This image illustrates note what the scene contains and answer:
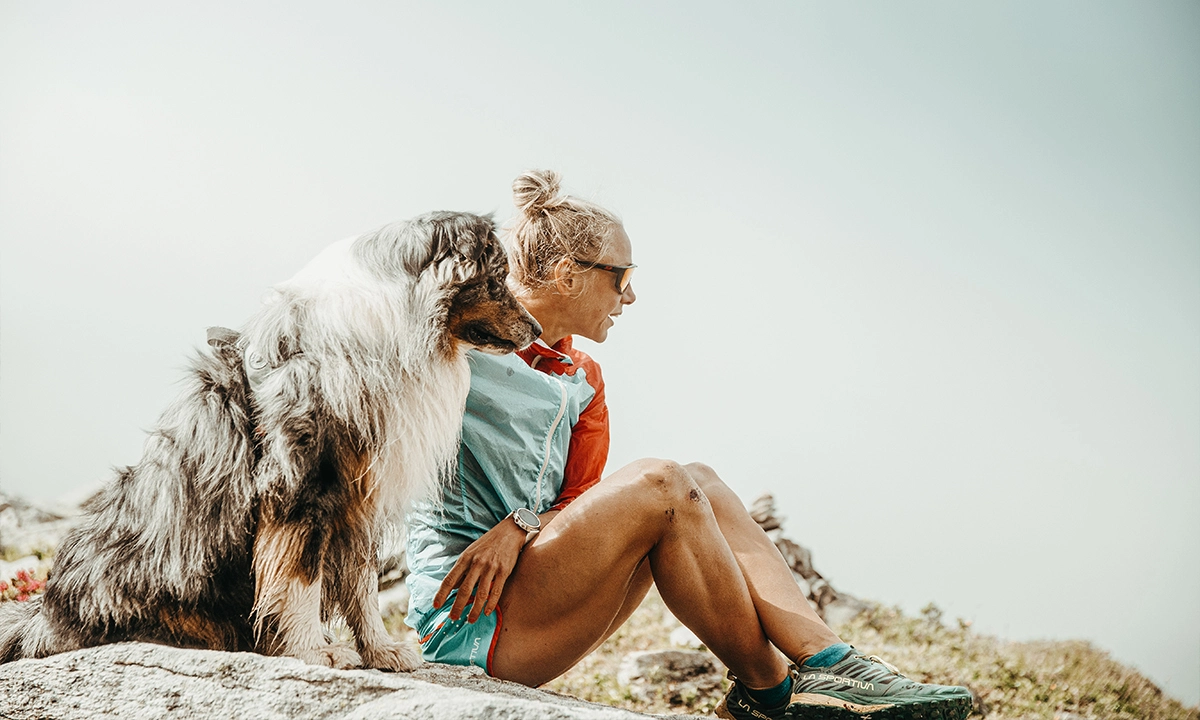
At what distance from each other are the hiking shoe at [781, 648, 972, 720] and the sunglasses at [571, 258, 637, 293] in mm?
1589

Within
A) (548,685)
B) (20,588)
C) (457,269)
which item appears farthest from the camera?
(548,685)

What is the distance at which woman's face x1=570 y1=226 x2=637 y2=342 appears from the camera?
3345mm

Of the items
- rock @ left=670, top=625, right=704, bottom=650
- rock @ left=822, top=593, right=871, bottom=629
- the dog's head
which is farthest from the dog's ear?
rock @ left=822, top=593, right=871, bottom=629

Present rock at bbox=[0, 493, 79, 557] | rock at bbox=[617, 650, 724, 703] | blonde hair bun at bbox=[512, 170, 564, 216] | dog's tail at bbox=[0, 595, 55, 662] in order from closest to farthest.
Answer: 1. dog's tail at bbox=[0, 595, 55, 662]
2. blonde hair bun at bbox=[512, 170, 564, 216]
3. rock at bbox=[617, 650, 724, 703]
4. rock at bbox=[0, 493, 79, 557]

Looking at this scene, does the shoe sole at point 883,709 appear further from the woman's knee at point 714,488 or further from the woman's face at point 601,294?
the woman's face at point 601,294

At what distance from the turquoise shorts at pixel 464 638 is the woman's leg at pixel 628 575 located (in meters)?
0.03

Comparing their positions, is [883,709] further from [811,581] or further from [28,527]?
[28,527]

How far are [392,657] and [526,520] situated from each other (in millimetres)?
600

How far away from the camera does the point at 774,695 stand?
284cm

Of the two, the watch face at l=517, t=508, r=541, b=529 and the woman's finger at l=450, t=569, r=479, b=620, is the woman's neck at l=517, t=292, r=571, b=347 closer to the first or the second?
the watch face at l=517, t=508, r=541, b=529

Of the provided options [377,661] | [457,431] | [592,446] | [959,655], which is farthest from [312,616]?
[959,655]

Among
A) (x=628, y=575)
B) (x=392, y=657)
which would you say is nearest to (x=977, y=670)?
(x=628, y=575)

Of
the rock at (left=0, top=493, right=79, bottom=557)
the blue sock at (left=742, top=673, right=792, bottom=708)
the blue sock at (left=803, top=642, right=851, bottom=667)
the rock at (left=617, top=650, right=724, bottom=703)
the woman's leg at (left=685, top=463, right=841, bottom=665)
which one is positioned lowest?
the rock at (left=0, top=493, right=79, bottom=557)

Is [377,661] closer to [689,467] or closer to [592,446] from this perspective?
[592,446]
